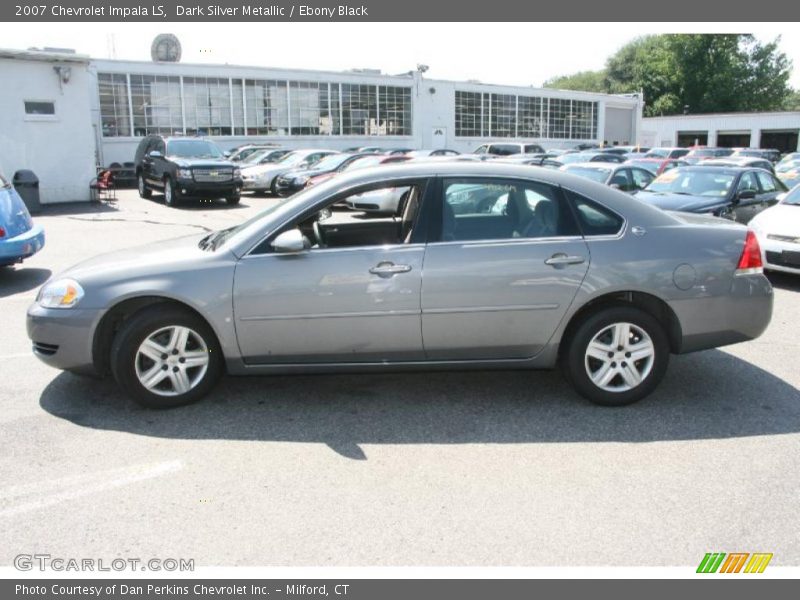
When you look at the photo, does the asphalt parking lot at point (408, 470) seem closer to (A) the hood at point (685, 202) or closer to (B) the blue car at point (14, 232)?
(B) the blue car at point (14, 232)

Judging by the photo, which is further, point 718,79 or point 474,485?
point 718,79

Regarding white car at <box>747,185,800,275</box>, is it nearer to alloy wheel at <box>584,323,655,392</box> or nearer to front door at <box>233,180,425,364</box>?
alloy wheel at <box>584,323,655,392</box>

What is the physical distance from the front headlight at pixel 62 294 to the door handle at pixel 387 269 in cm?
197

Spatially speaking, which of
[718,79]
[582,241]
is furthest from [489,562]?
[718,79]

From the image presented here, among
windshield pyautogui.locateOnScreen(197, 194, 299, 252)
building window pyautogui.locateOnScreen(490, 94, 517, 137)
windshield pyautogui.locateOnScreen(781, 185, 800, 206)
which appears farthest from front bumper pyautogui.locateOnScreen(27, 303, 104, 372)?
building window pyautogui.locateOnScreen(490, 94, 517, 137)

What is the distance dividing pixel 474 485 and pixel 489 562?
0.70 meters

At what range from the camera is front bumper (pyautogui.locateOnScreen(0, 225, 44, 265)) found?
8.55 metres

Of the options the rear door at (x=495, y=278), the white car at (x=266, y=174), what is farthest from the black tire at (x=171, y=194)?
the rear door at (x=495, y=278)

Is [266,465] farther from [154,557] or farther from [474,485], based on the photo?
[474,485]

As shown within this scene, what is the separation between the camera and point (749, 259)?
480 centimetres

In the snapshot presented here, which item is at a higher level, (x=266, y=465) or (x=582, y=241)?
(x=582, y=241)

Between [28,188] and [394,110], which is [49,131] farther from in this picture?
[394,110]

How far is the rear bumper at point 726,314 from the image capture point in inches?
185

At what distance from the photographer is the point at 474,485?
370 centimetres
